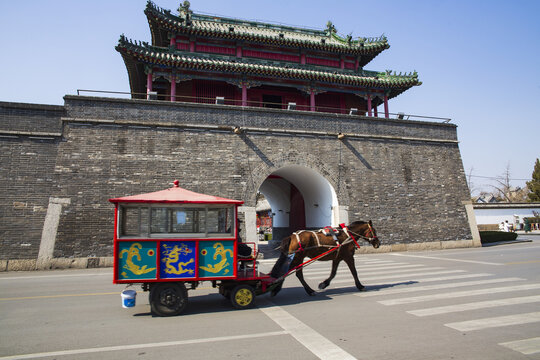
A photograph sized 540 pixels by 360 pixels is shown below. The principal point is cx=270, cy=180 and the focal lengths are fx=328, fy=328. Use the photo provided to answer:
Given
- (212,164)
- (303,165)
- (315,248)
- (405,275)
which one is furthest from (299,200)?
(315,248)

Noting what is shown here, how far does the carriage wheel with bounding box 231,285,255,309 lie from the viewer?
607 cm

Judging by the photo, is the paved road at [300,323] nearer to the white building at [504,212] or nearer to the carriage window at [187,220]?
the carriage window at [187,220]

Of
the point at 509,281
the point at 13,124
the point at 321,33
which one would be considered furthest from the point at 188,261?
the point at 321,33

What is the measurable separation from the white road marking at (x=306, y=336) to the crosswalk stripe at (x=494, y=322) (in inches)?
78.9

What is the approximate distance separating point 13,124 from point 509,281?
1757 cm

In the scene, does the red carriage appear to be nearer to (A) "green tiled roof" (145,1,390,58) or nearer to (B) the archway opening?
(B) the archway opening

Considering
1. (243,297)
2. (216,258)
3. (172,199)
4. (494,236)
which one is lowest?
(243,297)

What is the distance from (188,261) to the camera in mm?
5758

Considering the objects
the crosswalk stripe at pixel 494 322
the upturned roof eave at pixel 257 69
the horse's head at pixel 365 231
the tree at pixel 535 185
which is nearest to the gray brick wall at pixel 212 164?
the upturned roof eave at pixel 257 69

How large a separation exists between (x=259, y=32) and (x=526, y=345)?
20404 mm

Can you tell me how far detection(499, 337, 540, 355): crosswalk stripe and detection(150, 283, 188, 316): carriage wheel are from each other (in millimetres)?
4763

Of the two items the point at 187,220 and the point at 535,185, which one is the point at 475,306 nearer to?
the point at 187,220

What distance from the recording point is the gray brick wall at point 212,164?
41.9 ft

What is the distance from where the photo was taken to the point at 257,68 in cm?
1723
